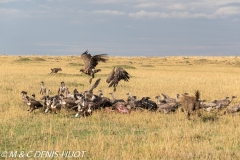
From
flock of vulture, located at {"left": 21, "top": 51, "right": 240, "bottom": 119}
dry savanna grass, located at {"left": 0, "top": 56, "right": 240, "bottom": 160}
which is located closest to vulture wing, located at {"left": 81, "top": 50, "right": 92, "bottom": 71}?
flock of vulture, located at {"left": 21, "top": 51, "right": 240, "bottom": 119}

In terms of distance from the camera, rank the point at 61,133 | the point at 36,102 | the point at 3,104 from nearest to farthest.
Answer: the point at 61,133 → the point at 36,102 → the point at 3,104

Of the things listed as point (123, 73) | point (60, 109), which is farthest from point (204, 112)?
point (60, 109)

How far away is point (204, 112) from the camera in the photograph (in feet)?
48.2

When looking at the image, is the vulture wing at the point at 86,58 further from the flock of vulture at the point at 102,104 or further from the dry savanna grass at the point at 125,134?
the dry savanna grass at the point at 125,134

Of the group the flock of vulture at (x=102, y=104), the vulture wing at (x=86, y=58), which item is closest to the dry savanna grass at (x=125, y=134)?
the flock of vulture at (x=102, y=104)

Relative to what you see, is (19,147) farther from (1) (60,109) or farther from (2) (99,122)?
(1) (60,109)

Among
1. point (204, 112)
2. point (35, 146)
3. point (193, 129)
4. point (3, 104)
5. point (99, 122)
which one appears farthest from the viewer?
point (3, 104)

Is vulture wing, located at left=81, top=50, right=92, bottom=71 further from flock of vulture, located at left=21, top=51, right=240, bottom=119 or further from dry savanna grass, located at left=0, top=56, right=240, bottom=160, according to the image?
dry savanna grass, located at left=0, top=56, right=240, bottom=160

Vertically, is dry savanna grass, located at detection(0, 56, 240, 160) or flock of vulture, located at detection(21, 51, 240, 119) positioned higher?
flock of vulture, located at detection(21, 51, 240, 119)

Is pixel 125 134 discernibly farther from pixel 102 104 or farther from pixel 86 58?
pixel 86 58

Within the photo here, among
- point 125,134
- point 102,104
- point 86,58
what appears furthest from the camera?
point 86,58

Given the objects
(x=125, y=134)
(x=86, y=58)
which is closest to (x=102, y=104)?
(x=86, y=58)

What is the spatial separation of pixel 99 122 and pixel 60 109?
265 centimetres

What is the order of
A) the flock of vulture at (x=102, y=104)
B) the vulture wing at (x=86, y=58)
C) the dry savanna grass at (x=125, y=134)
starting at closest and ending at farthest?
the dry savanna grass at (x=125, y=134), the flock of vulture at (x=102, y=104), the vulture wing at (x=86, y=58)
